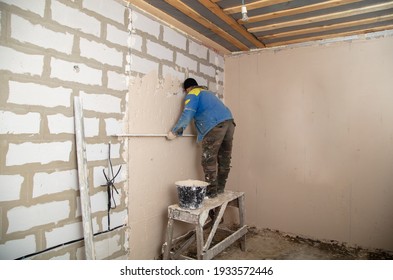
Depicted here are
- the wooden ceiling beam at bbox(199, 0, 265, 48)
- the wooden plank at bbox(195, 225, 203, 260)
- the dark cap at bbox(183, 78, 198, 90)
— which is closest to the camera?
the wooden plank at bbox(195, 225, 203, 260)

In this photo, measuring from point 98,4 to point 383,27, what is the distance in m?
2.79

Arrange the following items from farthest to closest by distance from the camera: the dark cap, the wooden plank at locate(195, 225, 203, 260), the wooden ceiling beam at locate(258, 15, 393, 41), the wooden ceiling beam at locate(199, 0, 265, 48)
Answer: the dark cap < the wooden ceiling beam at locate(258, 15, 393, 41) < the wooden ceiling beam at locate(199, 0, 265, 48) < the wooden plank at locate(195, 225, 203, 260)

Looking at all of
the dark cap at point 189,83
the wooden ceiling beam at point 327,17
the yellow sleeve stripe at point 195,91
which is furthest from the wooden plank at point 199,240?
the wooden ceiling beam at point 327,17

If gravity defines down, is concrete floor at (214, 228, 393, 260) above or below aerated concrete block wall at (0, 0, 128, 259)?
below

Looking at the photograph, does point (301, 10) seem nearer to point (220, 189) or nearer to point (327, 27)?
point (327, 27)

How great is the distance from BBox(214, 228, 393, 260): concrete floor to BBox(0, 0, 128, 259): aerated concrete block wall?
52.7 inches

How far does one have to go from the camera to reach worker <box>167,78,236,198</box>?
2.71 metres

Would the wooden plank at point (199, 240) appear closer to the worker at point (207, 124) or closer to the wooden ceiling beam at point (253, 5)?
Result: the worker at point (207, 124)

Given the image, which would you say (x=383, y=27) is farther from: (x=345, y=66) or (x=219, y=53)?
(x=219, y=53)

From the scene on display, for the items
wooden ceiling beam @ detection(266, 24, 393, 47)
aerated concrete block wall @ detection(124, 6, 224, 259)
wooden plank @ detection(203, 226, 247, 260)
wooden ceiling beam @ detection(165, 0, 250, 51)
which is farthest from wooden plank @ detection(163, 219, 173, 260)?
wooden ceiling beam @ detection(266, 24, 393, 47)

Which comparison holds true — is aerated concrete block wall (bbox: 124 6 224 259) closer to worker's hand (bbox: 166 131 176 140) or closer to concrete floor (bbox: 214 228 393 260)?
worker's hand (bbox: 166 131 176 140)

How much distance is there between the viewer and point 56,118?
176cm

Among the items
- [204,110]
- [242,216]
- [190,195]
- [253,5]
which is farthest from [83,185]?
[253,5]
